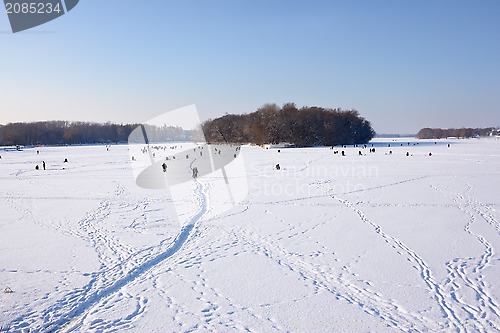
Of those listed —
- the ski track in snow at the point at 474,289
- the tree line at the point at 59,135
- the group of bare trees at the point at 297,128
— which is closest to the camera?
the ski track in snow at the point at 474,289

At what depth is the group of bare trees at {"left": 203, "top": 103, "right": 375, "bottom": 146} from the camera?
96.3 metres

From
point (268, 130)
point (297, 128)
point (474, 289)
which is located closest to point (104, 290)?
point (474, 289)

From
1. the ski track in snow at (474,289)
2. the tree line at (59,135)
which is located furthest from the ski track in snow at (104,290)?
the tree line at (59,135)

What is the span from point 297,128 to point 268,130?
8342 mm

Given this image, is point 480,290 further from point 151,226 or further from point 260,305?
point 151,226

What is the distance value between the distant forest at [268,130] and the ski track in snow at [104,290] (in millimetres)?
69202

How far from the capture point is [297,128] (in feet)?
323

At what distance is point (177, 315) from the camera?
6223 mm

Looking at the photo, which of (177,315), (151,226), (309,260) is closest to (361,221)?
(309,260)

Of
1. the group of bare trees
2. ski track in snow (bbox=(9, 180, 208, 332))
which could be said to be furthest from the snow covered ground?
the group of bare trees

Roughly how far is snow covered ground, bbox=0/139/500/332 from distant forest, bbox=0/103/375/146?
2614 inches

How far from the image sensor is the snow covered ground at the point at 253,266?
240 inches

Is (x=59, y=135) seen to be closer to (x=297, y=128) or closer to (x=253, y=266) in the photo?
(x=297, y=128)

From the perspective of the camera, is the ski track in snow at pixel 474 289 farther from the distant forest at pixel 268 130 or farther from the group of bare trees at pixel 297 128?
the group of bare trees at pixel 297 128
